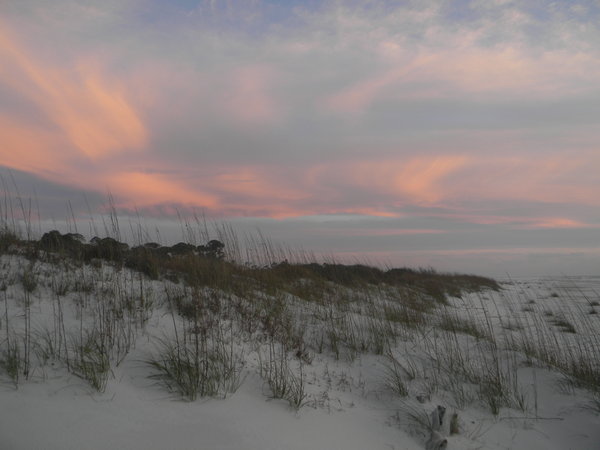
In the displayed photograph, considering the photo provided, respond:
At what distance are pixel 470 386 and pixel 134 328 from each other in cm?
439

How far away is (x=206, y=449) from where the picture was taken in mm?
2816

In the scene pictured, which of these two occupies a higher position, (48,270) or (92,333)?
(48,270)

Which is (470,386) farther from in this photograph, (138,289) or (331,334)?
(138,289)

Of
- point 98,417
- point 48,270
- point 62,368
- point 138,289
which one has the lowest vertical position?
point 98,417

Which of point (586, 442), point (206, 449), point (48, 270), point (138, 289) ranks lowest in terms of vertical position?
point (586, 442)

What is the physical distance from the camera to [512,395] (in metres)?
4.29

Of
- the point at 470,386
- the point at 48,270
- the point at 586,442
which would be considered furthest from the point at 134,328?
the point at 586,442

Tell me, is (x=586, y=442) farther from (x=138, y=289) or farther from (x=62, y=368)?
(x=138, y=289)

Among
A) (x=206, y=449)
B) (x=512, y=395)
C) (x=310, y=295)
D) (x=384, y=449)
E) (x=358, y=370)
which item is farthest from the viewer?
(x=310, y=295)

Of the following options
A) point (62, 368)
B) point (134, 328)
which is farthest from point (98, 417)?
point (134, 328)

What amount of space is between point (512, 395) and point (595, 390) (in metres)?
0.94

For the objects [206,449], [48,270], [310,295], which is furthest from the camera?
[310,295]

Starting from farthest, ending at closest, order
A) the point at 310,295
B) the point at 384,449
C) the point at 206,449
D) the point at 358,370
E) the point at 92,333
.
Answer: the point at 310,295 → the point at 358,370 → the point at 92,333 → the point at 384,449 → the point at 206,449

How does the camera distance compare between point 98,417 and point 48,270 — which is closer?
point 98,417
